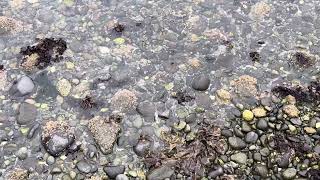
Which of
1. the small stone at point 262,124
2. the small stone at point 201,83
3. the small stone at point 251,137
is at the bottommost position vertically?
the small stone at point 251,137

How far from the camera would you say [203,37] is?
1134cm

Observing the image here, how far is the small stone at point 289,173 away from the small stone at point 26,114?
17.5 feet

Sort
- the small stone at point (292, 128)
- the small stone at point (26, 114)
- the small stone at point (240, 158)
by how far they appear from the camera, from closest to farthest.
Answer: the small stone at point (240, 158)
the small stone at point (292, 128)
the small stone at point (26, 114)

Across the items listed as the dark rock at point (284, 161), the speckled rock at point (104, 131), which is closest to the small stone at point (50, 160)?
the speckled rock at point (104, 131)

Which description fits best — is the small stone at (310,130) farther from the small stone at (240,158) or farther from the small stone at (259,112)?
the small stone at (240,158)

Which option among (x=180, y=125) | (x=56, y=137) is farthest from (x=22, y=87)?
(x=180, y=125)

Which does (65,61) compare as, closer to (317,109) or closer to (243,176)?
(243,176)

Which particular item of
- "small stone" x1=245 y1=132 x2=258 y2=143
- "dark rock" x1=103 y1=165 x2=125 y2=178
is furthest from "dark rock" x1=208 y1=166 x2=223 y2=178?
"dark rock" x1=103 y1=165 x2=125 y2=178

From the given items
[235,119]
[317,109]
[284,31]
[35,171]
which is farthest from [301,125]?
[35,171]

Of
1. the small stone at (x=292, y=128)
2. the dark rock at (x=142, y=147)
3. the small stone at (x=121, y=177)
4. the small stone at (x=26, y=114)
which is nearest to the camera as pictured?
the small stone at (x=121, y=177)

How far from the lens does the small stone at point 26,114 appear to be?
9703 millimetres

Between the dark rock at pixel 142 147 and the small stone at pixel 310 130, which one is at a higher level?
the small stone at pixel 310 130

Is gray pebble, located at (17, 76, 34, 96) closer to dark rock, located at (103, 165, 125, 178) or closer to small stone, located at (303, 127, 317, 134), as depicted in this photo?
dark rock, located at (103, 165, 125, 178)

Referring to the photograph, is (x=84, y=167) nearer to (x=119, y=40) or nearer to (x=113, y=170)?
(x=113, y=170)
